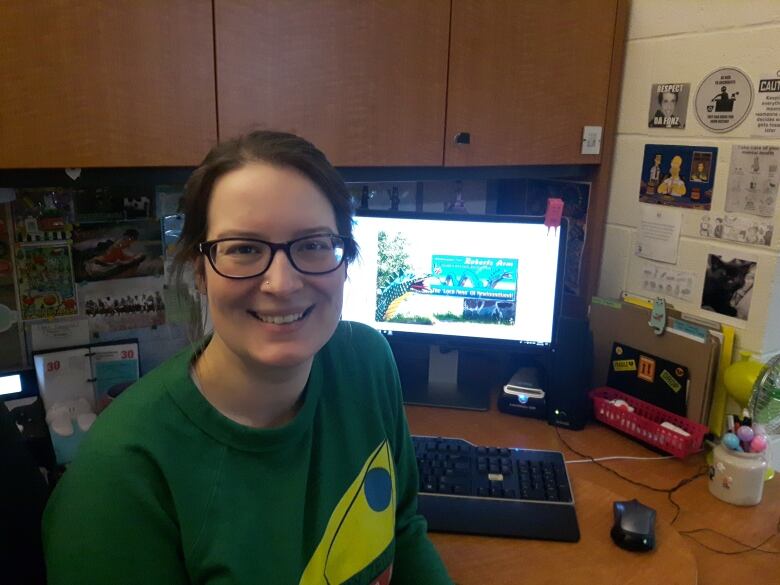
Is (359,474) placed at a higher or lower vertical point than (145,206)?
lower

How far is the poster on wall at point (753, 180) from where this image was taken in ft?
4.24

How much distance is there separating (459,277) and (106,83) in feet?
2.72

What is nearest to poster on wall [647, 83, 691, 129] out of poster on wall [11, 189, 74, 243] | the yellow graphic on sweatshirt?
the yellow graphic on sweatshirt

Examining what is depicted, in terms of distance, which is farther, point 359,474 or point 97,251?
point 97,251

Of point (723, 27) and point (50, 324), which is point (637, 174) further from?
point (50, 324)

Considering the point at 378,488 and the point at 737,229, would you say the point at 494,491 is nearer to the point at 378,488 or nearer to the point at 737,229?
the point at 378,488

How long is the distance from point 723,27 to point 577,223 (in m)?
0.54

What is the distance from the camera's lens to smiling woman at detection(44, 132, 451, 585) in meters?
0.76

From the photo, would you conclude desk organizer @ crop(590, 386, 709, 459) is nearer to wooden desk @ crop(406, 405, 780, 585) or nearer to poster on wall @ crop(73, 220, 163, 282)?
wooden desk @ crop(406, 405, 780, 585)

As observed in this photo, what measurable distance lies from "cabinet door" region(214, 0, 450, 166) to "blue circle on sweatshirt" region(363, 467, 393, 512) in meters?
0.59

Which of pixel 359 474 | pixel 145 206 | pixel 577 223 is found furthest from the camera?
pixel 577 223

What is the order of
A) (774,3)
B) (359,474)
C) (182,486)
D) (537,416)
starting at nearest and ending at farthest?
1. (182,486)
2. (359,474)
3. (774,3)
4. (537,416)

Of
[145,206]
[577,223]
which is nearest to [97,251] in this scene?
[145,206]

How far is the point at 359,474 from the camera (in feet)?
3.24
